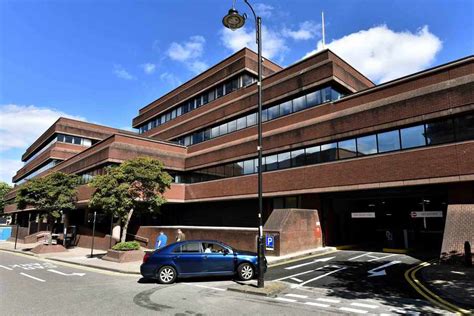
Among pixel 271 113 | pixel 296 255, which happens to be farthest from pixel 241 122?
pixel 296 255

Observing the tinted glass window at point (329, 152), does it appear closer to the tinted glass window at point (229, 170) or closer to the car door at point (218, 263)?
the tinted glass window at point (229, 170)

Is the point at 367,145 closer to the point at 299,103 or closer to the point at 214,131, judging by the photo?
the point at 299,103

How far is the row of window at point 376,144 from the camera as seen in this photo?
17.5m

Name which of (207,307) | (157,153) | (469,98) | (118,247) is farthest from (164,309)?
(157,153)

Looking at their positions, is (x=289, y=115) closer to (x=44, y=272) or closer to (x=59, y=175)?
(x=44, y=272)

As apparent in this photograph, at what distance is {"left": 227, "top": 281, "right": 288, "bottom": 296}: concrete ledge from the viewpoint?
34.6ft

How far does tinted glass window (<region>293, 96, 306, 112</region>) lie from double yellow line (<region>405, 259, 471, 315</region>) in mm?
14837

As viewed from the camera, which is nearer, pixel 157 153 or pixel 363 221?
pixel 363 221

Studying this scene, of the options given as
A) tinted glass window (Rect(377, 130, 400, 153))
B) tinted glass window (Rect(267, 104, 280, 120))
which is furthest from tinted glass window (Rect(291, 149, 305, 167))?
tinted glass window (Rect(377, 130, 400, 153))

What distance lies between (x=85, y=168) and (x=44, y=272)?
19.8 metres

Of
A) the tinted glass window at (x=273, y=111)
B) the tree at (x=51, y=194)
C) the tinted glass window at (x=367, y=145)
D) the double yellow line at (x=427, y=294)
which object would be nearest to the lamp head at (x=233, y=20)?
the double yellow line at (x=427, y=294)

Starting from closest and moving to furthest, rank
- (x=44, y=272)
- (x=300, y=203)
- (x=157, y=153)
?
1. (x=44, y=272)
2. (x=300, y=203)
3. (x=157, y=153)

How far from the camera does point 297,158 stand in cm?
2486

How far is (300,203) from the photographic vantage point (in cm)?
2467
